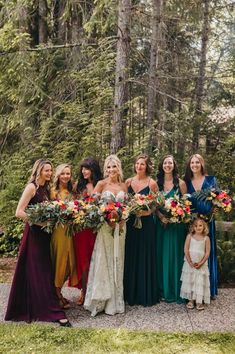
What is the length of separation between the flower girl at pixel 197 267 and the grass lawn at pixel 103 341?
862mm

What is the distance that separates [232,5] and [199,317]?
9387mm

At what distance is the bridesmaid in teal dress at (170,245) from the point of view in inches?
235

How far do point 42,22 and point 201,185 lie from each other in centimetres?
763

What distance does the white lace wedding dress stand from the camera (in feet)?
18.1

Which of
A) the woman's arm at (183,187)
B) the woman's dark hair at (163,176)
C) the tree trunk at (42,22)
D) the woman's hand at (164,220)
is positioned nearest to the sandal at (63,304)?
the woman's hand at (164,220)

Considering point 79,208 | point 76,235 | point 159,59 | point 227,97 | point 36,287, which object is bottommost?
point 36,287

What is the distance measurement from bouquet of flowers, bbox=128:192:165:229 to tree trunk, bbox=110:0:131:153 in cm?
289

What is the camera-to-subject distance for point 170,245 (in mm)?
6008

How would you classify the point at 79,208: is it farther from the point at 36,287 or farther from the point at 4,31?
the point at 4,31

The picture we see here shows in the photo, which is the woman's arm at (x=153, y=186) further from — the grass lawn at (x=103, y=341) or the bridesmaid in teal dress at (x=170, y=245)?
the grass lawn at (x=103, y=341)

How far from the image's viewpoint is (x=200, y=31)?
1192cm

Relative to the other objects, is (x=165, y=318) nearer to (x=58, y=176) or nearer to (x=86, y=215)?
(x=86, y=215)

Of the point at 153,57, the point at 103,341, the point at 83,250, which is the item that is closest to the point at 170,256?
the point at 83,250

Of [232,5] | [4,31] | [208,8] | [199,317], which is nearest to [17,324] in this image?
[199,317]
